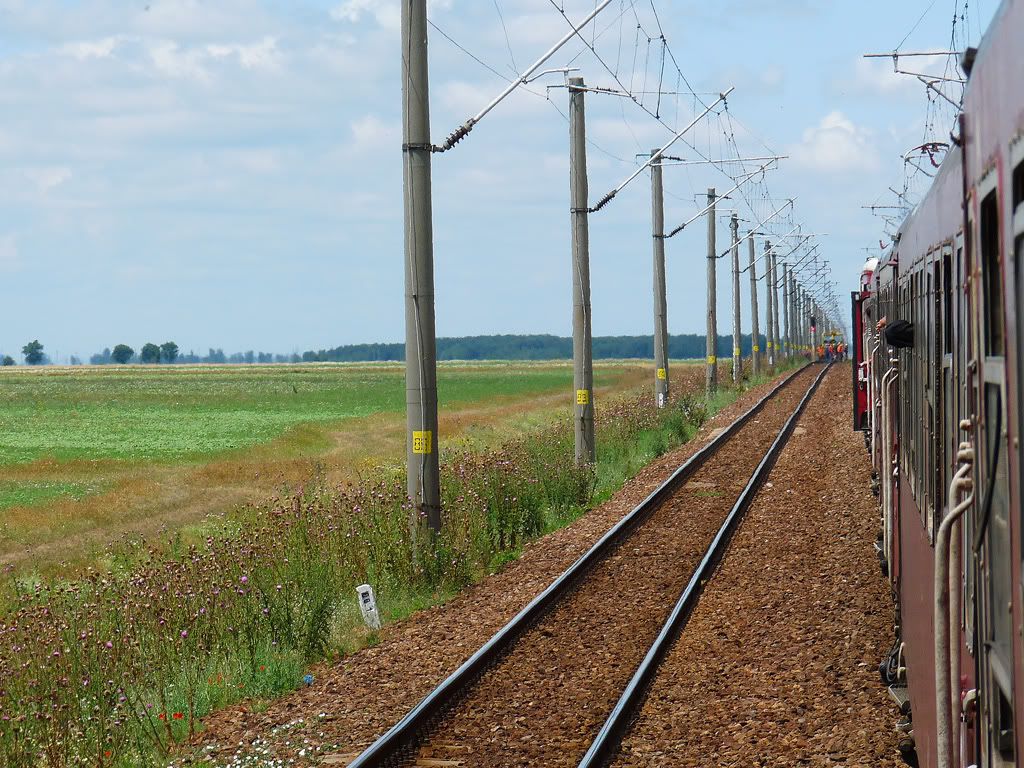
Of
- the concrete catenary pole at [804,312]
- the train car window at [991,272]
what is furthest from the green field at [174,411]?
the train car window at [991,272]

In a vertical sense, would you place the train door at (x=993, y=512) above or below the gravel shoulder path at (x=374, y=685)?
above

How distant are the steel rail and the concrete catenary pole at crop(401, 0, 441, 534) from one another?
3038mm

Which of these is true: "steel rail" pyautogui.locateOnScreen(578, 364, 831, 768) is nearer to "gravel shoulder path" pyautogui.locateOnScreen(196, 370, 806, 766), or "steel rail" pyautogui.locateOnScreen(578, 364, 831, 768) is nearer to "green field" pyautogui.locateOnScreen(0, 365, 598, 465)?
"gravel shoulder path" pyautogui.locateOnScreen(196, 370, 806, 766)

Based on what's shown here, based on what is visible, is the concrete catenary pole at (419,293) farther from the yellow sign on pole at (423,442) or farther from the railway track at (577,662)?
the railway track at (577,662)

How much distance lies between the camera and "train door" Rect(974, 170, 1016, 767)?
2.87m

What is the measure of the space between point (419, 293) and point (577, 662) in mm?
5273

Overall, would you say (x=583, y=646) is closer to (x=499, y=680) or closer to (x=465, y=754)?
(x=499, y=680)

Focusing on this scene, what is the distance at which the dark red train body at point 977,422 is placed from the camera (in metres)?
2.67

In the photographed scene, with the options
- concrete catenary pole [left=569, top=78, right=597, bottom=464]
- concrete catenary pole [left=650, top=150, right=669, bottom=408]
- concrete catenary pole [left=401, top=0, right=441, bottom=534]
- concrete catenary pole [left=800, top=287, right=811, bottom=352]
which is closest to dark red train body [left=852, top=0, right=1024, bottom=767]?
concrete catenary pole [left=401, top=0, right=441, bottom=534]

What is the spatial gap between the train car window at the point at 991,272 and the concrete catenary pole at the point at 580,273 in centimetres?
1908

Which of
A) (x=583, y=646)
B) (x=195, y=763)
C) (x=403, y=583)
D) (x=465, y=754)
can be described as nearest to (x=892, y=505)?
(x=583, y=646)

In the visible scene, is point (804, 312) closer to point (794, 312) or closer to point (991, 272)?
point (794, 312)

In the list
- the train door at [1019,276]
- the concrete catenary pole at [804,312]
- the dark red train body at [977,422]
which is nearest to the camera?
the train door at [1019,276]

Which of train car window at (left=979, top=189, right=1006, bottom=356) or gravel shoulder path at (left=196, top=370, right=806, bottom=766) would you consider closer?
train car window at (left=979, top=189, right=1006, bottom=356)
